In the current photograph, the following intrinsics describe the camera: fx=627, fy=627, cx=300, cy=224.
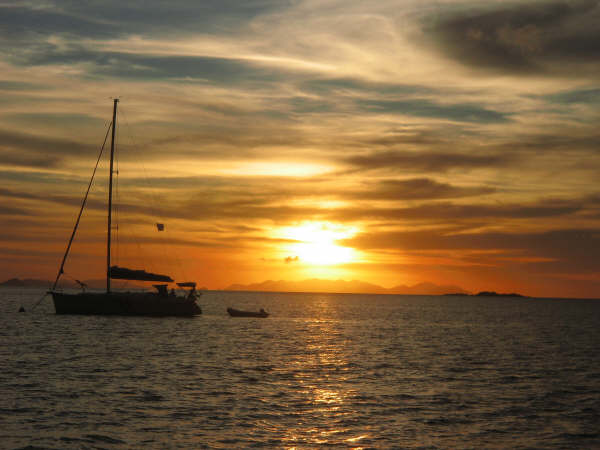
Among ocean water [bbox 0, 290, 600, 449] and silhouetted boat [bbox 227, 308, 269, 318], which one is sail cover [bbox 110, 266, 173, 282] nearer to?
ocean water [bbox 0, 290, 600, 449]

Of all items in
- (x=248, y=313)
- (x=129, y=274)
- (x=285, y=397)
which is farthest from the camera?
(x=248, y=313)

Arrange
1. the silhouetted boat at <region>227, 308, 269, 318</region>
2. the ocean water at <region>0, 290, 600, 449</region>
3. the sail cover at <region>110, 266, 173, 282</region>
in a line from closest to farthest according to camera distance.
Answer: the ocean water at <region>0, 290, 600, 449</region>
the sail cover at <region>110, 266, 173, 282</region>
the silhouetted boat at <region>227, 308, 269, 318</region>

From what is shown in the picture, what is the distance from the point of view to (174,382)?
37.0 metres

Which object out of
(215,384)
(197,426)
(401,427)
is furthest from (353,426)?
(215,384)

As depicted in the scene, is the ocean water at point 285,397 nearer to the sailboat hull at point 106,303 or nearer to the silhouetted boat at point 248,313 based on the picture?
the sailboat hull at point 106,303

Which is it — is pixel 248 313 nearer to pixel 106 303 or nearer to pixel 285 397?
pixel 106 303

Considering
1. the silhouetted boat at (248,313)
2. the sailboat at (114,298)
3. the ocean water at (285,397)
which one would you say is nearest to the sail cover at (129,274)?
the sailboat at (114,298)

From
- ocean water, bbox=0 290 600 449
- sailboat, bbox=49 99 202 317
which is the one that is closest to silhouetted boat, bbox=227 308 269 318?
sailboat, bbox=49 99 202 317

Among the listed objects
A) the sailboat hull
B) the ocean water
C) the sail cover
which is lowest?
the ocean water

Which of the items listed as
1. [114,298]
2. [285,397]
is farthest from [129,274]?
[285,397]

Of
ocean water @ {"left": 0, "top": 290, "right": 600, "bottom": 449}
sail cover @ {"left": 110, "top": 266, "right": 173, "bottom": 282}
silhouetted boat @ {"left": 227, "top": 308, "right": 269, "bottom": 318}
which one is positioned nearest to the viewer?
ocean water @ {"left": 0, "top": 290, "right": 600, "bottom": 449}

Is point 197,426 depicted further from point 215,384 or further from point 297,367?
point 297,367

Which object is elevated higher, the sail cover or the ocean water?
the sail cover

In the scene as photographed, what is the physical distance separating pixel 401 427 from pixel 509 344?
55348mm
